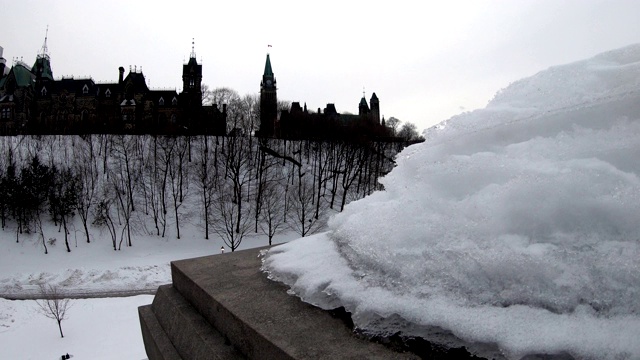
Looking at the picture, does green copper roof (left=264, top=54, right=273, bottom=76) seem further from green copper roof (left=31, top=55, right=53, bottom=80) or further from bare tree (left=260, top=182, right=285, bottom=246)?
bare tree (left=260, top=182, right=285, bottom=246)

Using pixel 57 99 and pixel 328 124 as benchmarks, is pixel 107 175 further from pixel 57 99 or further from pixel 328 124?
pixel 57 99

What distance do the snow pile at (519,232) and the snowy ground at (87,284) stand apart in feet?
34.8

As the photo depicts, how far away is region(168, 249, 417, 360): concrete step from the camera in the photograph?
1.60 metres

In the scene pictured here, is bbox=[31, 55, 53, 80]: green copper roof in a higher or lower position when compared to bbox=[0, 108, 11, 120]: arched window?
higher

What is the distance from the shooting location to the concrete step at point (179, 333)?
83.7 inches

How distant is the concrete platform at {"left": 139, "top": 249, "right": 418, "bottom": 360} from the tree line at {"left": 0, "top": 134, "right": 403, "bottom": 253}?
18.2 m

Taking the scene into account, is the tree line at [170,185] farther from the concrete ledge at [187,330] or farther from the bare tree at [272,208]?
the concrete ledge at [187,330]

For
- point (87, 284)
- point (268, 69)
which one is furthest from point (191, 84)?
point (87, 284)

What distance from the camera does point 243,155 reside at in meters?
31.1

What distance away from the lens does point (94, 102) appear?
44.7 meters

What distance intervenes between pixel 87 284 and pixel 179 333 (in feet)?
58.8

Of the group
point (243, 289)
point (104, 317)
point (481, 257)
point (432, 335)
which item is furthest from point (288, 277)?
point (104, 317)

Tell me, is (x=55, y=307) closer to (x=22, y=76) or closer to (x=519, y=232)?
(x=519, y=232)

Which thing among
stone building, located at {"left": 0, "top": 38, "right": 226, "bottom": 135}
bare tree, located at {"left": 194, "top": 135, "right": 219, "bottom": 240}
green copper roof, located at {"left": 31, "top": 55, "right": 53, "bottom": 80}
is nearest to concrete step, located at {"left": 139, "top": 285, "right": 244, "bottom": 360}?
bare tree, located at {"left": 194, "top": 135, "right": 219, "bottom": 240}
